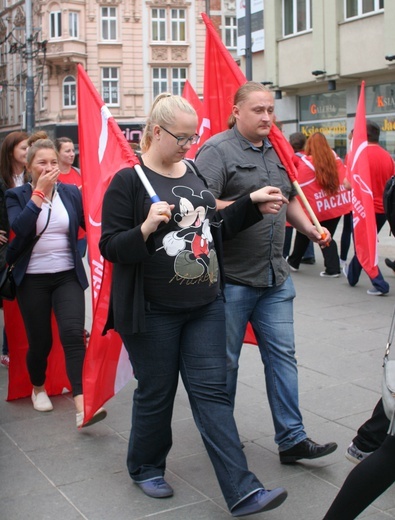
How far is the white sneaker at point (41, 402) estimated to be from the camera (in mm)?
5184

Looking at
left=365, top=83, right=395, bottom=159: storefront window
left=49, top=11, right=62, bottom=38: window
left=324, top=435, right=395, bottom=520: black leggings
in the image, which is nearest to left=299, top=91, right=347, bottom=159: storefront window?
left=365, top=83, right=395, bottom=159: storefront window

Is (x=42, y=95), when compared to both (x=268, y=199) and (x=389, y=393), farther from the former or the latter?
(x=389, y=393)

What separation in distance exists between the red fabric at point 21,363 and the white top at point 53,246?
62 cm

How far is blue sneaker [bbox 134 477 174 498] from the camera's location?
12.3ft

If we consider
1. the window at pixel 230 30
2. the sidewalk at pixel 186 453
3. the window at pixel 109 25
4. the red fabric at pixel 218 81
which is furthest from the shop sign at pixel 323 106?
the window at pixel 109 25

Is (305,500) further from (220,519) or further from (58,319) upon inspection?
(58,319)

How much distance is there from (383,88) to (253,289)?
18964mm

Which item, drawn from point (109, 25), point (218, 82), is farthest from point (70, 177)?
point (109, 25)

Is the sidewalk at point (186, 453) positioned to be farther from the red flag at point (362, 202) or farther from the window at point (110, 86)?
the window at point (110, 86)

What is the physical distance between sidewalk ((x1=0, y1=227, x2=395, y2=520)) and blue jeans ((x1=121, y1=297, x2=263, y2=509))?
0.28m

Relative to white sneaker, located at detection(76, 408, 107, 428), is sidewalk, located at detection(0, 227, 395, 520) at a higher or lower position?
lower

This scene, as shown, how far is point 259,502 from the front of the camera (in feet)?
10.9

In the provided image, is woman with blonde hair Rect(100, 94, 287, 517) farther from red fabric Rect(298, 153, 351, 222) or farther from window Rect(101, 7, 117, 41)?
window Rect(101, 7, 117, 41)

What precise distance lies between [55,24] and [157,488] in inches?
1960
